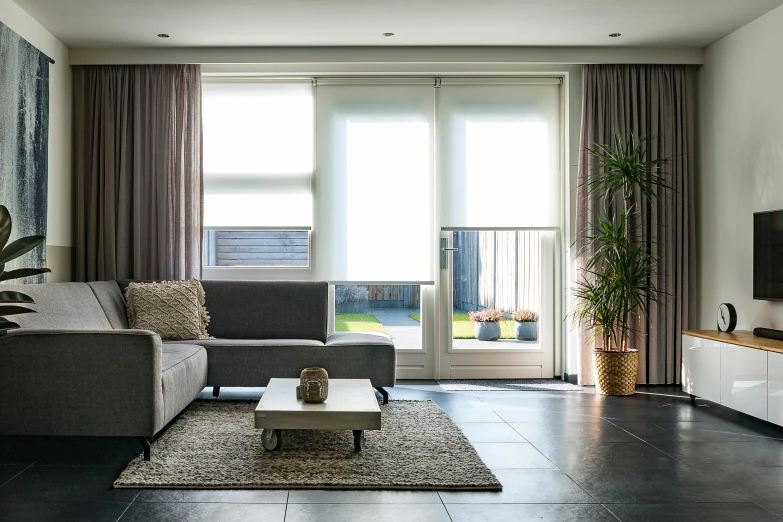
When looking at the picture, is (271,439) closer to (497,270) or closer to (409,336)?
(409,336)

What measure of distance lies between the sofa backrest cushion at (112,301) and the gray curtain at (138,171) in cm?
51

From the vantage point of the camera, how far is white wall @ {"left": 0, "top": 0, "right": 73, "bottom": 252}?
5048 millimetres

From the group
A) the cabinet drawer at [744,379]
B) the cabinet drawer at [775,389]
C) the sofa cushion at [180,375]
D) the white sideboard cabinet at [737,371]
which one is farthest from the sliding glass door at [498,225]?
the sofa cushion at [180,375]

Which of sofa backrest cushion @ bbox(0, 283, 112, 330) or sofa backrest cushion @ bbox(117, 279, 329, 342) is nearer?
sofa backrest cushion @ bbox(0, 283, 112, 330)

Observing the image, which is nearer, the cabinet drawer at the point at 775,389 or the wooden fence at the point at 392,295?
the cabinet drawer at the point at 775,389

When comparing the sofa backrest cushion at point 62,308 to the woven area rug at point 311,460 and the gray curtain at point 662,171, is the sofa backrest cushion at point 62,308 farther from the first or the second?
the gray curtain at point 662,171

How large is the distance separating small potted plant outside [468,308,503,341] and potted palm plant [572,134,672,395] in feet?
2.12

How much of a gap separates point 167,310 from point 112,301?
372 millimetres

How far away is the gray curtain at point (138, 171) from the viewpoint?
5441 mm

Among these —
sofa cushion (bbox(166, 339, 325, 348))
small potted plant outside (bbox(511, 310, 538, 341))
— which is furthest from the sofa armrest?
Result: small potted plant outside (bbox(511, 310, 538, 341))

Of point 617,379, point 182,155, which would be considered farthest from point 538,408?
point 182,155

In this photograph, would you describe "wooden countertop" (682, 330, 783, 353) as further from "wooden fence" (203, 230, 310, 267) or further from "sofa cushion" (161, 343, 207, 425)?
"sofa cushion" (161, 343, 207, 425)

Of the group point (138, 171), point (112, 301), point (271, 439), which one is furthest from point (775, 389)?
point (138, 171)

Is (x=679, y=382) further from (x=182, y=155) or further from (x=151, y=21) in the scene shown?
(x=151, y=21)
